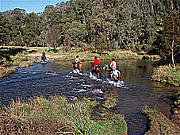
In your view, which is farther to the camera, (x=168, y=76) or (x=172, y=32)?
(x=172, y=32)

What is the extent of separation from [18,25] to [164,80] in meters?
84.2

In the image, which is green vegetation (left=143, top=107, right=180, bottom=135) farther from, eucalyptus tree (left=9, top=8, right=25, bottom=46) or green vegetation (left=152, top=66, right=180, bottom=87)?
eucalyptus tree (left=9, top=8, right=25, bottom=46)

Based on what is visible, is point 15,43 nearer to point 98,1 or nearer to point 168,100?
point 98,1

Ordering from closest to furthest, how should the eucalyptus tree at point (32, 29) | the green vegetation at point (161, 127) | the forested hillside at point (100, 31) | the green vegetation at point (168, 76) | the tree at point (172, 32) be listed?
1. the green vegetation at point (161, 127)
2. the green vegetation at point (168, 76)
3. the tree at point (172, 32)
4. the forested hillside at point (100, 31)
5. the eucalyptus tree at point (32, 29)

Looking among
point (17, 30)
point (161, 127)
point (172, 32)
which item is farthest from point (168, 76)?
point (17, 30)

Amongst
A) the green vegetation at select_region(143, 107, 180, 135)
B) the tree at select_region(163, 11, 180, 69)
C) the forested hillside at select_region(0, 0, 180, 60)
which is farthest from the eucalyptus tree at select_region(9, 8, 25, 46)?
the green vegetation at select_region(143, 107, 180, 135)

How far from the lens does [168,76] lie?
767 inches

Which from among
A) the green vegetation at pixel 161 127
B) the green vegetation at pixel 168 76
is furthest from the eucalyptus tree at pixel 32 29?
the green vegetation at pixel 161 127

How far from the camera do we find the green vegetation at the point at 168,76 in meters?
18.4

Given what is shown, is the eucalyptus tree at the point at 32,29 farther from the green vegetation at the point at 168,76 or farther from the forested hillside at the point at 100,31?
the green vegetation at the point at 168,76

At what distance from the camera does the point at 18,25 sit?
89125 millimetres

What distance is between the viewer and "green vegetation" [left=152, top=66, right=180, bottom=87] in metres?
18.4

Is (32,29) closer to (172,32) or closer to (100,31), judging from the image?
(100,31)

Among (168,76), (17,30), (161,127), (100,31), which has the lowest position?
(161,127)
